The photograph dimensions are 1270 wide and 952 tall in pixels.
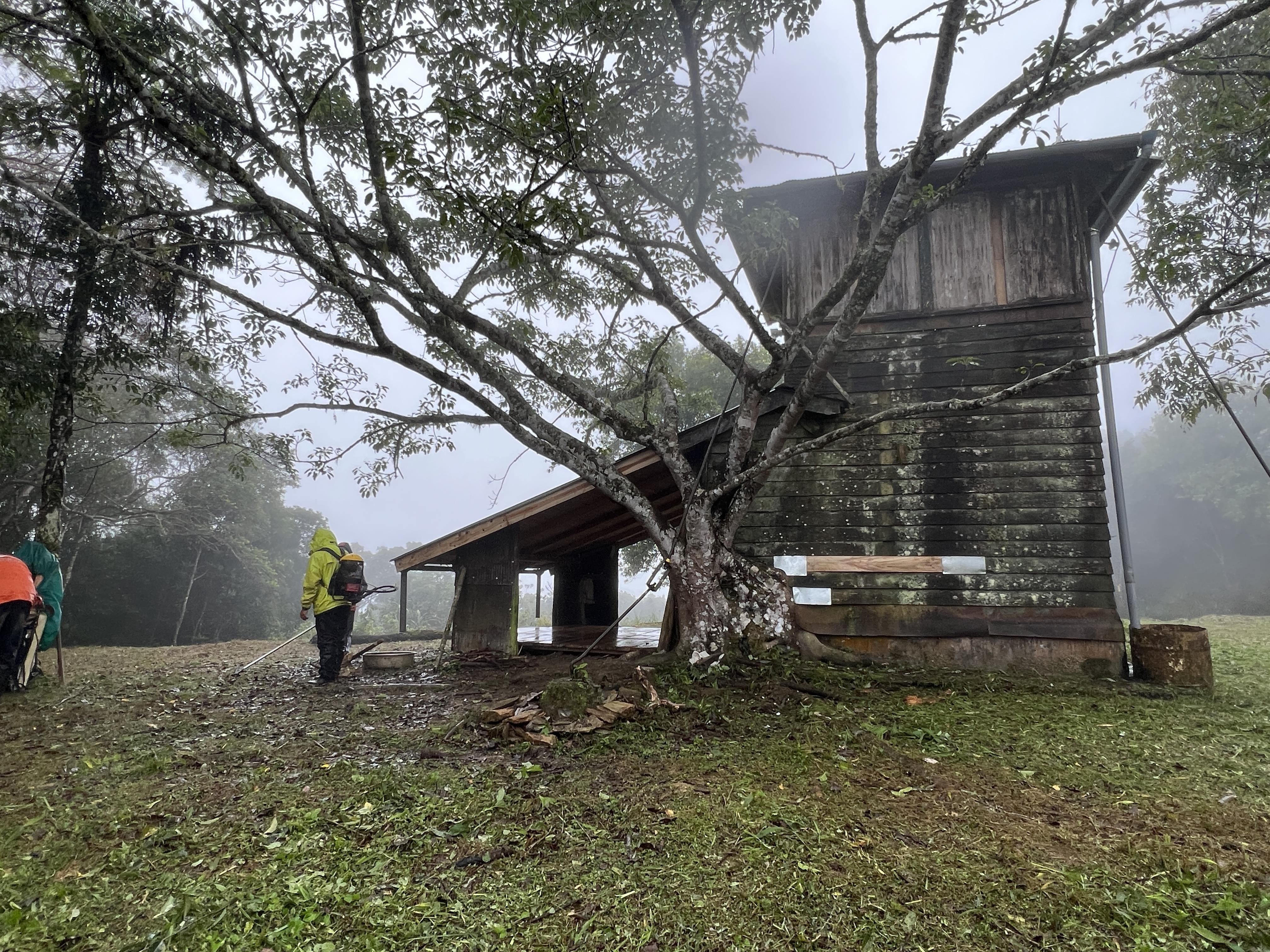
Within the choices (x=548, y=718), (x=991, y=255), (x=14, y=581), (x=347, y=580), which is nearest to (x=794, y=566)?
(x=548, y=718)

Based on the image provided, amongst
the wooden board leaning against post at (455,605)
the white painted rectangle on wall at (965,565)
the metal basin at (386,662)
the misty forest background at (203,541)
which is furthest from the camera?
the misty forest background at (203,541)

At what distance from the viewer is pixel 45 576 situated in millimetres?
8078

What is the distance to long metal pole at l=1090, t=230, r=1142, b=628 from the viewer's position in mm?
8055

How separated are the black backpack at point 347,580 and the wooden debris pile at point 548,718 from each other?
3.83m

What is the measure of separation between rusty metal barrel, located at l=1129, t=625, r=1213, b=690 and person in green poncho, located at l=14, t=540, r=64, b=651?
1330 cm

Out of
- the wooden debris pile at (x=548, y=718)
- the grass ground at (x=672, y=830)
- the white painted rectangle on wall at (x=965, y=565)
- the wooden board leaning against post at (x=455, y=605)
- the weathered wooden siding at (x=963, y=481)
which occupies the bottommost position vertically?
the grass ground at (x=672, y=830)

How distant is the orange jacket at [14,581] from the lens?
22.8 feet

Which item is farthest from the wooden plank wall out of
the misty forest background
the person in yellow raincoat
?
the misty forest background

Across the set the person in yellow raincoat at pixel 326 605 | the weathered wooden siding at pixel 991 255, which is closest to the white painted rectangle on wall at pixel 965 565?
the weathered wooden siding at pixel 991 255

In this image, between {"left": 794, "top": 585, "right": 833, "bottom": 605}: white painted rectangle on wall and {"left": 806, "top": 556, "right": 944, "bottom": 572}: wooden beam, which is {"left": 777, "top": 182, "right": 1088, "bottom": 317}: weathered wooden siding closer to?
{"left": 806, "top": 556, "right": 944, "bottom": 572}: wooden beam

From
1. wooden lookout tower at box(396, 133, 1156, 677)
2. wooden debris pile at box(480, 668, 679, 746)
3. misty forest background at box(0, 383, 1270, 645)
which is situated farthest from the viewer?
misty forest background at box(0, 383, 1270, 645)

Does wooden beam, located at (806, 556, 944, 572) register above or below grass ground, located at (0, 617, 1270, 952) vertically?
above

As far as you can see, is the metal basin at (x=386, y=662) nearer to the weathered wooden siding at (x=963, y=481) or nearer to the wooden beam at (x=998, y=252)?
the weathered wooden siding at (x=963, y=481)

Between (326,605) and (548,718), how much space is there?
183 inches
